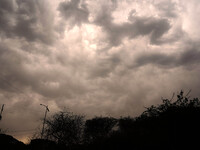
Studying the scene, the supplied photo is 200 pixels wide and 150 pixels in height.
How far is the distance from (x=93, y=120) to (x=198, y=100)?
4858 cm

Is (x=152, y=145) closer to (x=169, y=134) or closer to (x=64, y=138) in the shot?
(x=169, y=134)

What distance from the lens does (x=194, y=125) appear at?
798 centimetres

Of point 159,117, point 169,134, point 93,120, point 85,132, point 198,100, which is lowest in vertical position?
point 169,134

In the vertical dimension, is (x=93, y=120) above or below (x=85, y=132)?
above

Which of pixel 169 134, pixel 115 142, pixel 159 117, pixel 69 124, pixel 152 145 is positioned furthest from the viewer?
pixel 69 124

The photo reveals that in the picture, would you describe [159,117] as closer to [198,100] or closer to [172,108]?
[172,108]

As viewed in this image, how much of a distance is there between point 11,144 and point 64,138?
10.7 meters

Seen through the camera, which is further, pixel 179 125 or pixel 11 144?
pixel 11 144

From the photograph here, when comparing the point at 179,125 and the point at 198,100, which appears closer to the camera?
the point at 179,125

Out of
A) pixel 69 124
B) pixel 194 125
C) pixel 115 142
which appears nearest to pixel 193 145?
pixel 194 125

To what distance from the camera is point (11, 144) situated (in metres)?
34.9

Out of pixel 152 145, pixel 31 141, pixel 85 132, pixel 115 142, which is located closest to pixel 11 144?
pixel 31 141

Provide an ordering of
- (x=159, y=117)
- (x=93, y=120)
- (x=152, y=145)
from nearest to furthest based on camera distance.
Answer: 1. (x=159, y=117)
2. (x=152, y=145)
3. (x=93, y=120)

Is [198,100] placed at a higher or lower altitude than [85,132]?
lower
